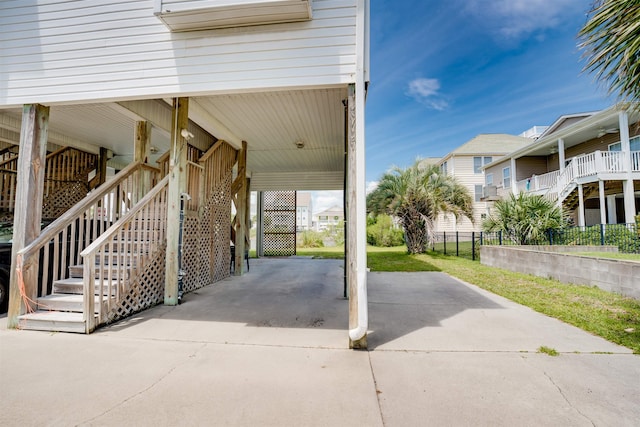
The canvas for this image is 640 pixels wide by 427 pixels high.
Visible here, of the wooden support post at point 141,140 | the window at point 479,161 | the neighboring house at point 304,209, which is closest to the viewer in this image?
the wooden support post at point 141,140

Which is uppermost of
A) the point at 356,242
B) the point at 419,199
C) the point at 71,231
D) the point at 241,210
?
the point at 419,199

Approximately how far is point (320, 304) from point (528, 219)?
7767mm

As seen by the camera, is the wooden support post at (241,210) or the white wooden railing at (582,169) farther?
the white wooden railing at (582,169)

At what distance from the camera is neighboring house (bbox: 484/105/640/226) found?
33.6 ft

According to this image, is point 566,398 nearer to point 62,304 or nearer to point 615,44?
point 615,44

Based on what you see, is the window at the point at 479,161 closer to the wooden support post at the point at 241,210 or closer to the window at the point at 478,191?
the window at the point at 478,191

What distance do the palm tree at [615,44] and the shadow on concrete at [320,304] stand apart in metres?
3.29

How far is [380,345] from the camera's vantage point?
3100mm

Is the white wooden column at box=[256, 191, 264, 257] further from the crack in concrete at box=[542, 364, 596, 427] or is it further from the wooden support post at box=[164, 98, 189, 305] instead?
the crack in concrete at box=[542, 364, 596, 427]

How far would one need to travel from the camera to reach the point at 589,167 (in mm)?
10945

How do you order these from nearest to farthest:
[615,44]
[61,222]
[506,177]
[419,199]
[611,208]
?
1. [615,44]
2. [61,222]
3. [419,199]
4. [611,208]
5. [506,177]

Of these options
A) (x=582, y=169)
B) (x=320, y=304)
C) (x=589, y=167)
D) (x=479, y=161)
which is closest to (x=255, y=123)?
(x=320, y=304)

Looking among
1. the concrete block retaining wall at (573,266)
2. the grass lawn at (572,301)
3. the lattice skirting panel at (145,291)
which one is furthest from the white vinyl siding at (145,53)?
the concrete block retaining wall at (573,266)

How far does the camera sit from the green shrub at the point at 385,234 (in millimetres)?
18547
